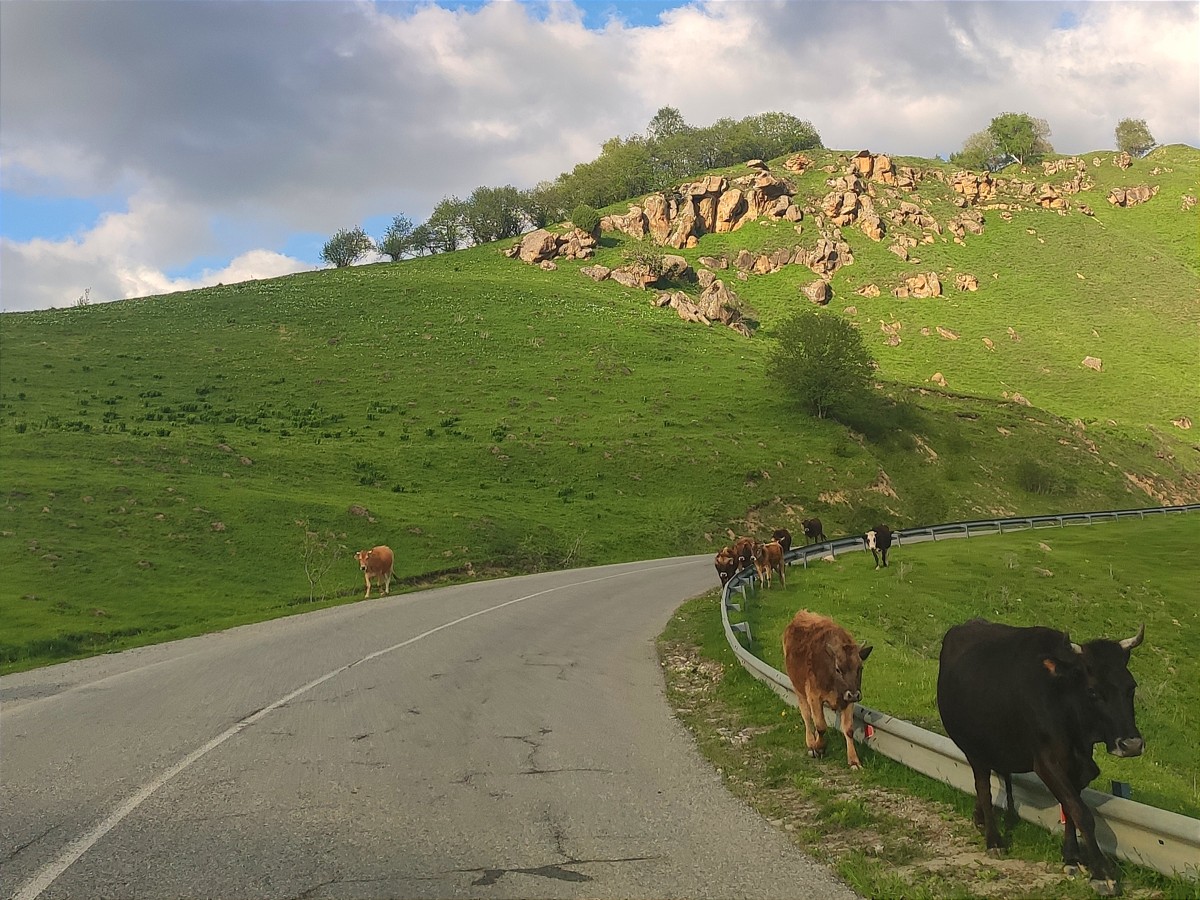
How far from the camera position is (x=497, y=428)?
193 feet

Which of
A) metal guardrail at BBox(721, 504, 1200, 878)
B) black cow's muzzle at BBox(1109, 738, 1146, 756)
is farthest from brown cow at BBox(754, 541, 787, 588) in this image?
black cow's muzzle at BBox(1109, 738, 1146, 756)

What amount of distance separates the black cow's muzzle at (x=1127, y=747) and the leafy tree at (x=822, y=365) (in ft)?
213

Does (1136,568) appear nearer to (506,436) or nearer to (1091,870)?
(1091,870)

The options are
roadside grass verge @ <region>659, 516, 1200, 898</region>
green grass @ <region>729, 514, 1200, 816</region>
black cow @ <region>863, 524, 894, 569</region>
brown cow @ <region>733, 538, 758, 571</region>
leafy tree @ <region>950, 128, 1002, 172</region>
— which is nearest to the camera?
roadside grass verge @ <region>659, 516, 1200, 898</region>

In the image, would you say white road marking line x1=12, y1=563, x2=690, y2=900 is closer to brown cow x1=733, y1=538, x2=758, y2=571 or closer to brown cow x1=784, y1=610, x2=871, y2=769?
brown cow x1=784, y1=610, x2=871, y2=769

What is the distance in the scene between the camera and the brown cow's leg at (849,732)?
330 inches

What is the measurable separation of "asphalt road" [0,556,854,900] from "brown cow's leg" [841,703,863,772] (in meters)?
1.44

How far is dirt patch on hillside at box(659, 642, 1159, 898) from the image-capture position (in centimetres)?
550

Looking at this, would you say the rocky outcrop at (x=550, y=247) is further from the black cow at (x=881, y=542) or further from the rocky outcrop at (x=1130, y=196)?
the rocky outcrop at (x=1130, y=196)

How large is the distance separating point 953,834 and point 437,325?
85.9 meters

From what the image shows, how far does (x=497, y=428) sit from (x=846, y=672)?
51.4m

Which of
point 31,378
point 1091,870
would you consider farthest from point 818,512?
point 31,378

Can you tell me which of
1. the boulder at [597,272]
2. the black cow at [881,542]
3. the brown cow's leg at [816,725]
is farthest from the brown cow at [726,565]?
the boulder at [597,272]

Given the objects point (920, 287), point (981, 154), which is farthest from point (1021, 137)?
point (920, 287)
